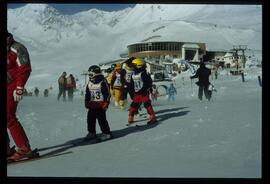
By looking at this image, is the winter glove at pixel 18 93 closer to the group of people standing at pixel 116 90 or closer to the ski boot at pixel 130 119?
the group of people standing at pixel 116 90

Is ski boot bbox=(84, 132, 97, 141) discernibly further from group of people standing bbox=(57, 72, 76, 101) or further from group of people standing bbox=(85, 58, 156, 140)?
group of people standing bbox=(57, 72, 76, 101)

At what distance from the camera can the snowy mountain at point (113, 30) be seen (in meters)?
6.00

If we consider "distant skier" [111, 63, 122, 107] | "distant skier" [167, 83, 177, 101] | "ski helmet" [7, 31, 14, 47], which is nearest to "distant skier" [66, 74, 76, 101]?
"distant skier" [111, 63, 122, 107]

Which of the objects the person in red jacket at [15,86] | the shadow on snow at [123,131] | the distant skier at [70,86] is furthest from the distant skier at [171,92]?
the person in red jacket at [15,86]

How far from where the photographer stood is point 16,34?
20.1 ft

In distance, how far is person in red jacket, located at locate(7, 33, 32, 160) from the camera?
5641mm

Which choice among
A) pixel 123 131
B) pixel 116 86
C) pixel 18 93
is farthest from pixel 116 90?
pixel 18 93

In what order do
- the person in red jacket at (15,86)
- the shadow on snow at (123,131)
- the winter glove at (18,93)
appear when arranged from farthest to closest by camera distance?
the shadow on snow at (123,131) → the person in red jacket at (15,86) → the winter glove at (18,93)

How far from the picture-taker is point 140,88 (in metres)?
6.07

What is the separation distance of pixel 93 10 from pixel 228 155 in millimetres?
2586

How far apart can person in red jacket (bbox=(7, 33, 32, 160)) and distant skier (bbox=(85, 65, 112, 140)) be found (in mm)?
809

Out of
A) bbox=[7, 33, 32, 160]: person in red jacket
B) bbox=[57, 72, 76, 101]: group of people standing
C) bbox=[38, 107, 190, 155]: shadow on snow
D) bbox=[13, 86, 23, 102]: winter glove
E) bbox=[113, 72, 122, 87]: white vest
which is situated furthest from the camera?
bbox=[57, 72, 76, 101]: group of people standing

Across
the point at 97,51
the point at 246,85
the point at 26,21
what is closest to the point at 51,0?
the point at 26,21

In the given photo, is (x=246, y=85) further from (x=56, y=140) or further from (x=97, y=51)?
(x=56, y=140)
